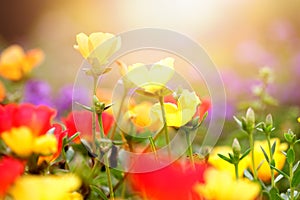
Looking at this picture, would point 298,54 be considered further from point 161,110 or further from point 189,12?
Answer: point 161,110

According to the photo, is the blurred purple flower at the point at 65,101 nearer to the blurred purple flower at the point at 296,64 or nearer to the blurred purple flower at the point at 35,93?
the blurred purple flower at the point at 35,93

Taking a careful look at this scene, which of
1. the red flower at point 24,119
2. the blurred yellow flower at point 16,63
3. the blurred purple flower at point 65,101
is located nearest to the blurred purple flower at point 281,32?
the blurred purple flower at point 65,101

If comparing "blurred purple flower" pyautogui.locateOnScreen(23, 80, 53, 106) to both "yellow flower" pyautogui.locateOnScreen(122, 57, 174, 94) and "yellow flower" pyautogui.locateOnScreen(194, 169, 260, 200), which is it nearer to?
"yellow flower" pyautogui.locateOnScreen(122, 57, 174, 94)

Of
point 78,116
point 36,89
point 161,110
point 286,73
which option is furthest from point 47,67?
point 161,110

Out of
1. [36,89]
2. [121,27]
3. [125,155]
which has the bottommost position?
[121,27]

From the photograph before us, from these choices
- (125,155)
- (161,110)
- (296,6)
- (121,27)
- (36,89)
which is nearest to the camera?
(161,110)

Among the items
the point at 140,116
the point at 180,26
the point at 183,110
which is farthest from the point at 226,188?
the point at 180,26

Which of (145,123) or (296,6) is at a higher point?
(145,123)

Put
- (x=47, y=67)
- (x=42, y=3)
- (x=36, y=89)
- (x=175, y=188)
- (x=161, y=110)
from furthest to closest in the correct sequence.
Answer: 1. (x=42, y=3)
2. (x=47, y=67)
3. (x=36, y=89)
4. (x=161, y=110)
5. (x=175, y=188)
